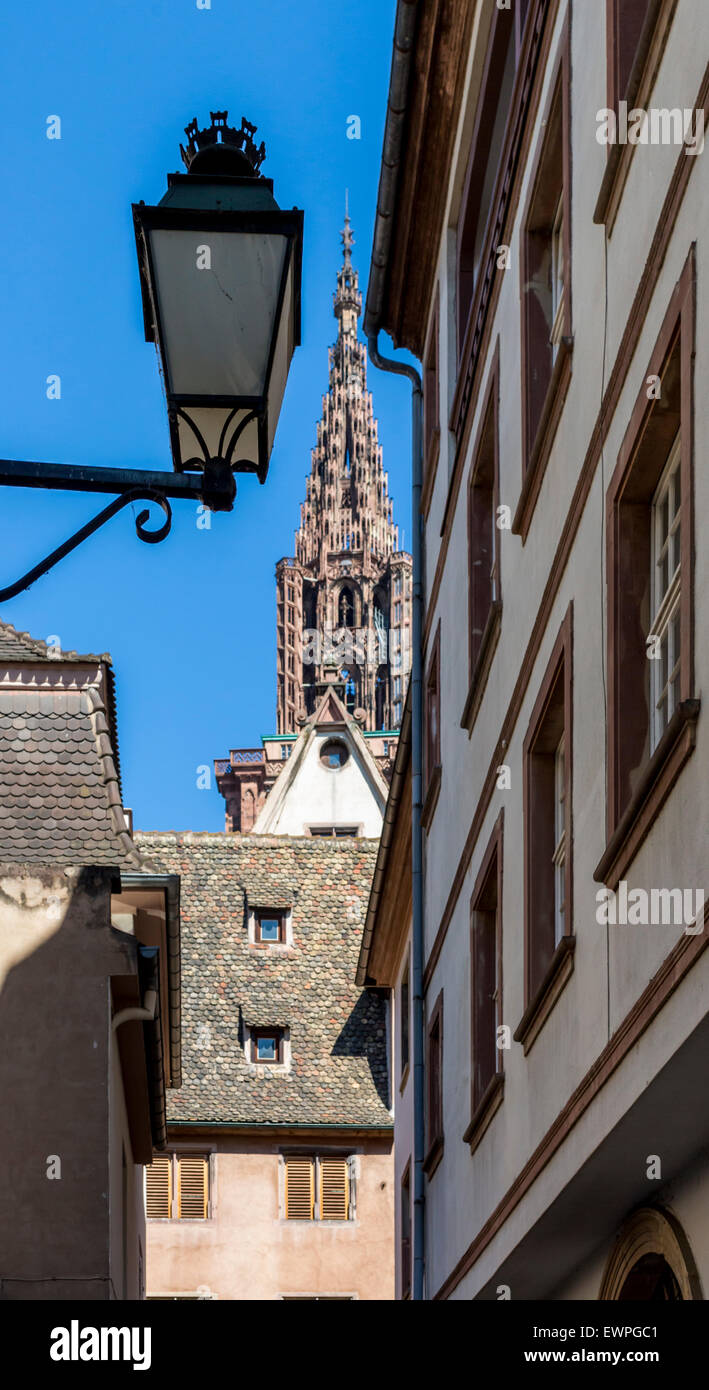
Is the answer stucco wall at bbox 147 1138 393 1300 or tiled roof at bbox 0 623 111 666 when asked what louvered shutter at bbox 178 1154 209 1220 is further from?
tiled roof at bbox 0 623 111 666

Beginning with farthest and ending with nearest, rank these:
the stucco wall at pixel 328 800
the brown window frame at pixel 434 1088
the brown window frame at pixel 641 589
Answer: the stucco wall at pixel 328 800, the brown window frame at pixel 434 1088, the brown window frame at pixel 641 589

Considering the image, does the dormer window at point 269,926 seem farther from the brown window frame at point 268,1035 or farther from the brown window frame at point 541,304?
the brown window frame at point 541,304

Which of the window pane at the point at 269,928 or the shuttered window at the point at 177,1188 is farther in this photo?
the window pane at the point at 269,928

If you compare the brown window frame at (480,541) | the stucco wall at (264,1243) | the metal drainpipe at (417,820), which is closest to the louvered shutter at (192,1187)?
the stucco wall at (264,1243)

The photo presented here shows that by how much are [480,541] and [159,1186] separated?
23330 millimetres

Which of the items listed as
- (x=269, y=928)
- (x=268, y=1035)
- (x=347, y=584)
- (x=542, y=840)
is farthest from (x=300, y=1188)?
(x=347, y=584)

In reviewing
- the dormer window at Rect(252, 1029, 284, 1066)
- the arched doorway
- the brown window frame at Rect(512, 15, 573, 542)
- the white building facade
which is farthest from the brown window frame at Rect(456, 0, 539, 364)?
the dormer window at Rect(252, 1029, 284, 1066)

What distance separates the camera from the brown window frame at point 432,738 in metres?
19.7

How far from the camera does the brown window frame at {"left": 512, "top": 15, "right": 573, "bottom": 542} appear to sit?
1155 centimetres

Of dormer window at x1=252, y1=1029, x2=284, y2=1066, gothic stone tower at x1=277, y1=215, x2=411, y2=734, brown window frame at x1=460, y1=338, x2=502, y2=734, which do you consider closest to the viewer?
brown window frame at x1=460, y1=338, x2=502, y2=734

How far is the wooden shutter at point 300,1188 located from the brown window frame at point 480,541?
22378 millimetres

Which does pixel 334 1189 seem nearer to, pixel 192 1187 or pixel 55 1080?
pixel 192 1187

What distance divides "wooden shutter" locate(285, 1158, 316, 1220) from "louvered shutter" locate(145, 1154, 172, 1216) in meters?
1.98

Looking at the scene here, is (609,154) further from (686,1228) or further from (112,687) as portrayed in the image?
(112,687)
